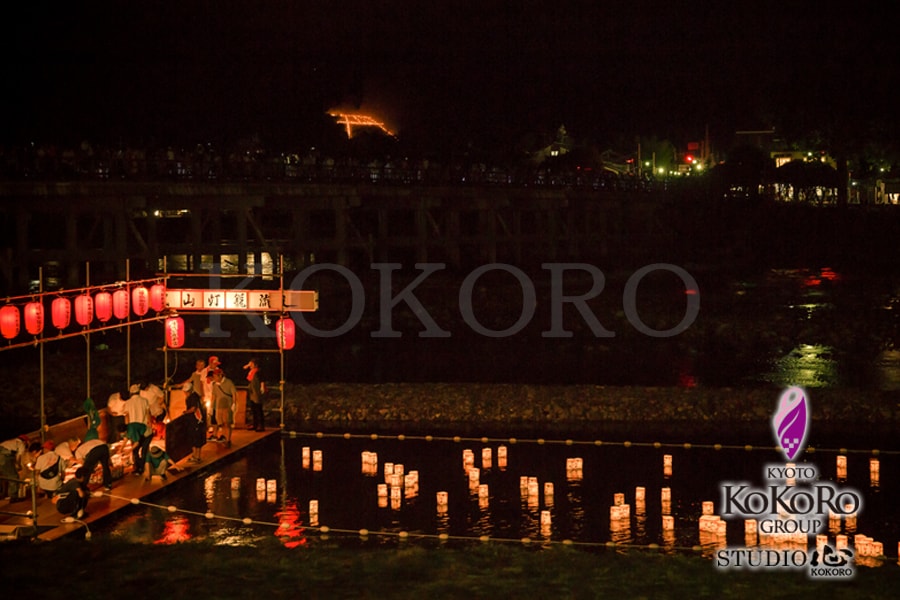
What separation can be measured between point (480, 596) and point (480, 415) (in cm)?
1195

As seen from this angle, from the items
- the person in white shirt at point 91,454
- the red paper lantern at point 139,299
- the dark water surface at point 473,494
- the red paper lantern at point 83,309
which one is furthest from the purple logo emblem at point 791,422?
the red paper lantern at point 83,309

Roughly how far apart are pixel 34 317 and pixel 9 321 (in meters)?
0.48

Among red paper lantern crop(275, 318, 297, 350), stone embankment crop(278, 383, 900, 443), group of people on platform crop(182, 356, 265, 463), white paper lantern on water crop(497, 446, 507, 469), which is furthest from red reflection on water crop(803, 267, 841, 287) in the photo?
group of people on platform crop(182, 356, 265, 463)

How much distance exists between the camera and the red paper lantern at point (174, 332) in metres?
21.5

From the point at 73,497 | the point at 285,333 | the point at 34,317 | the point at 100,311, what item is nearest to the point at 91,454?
the point at 73,497

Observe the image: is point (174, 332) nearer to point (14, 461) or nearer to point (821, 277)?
point (14, 461)

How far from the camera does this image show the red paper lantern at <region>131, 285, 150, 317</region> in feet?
67.2

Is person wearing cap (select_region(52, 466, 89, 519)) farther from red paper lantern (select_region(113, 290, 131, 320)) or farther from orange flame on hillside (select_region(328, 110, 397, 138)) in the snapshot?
orange flame on hillside (select_region(328, 110, 397, 138))

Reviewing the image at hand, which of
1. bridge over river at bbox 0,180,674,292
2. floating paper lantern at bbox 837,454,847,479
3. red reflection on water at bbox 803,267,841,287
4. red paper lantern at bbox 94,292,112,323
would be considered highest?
bridge over river at bbox 0,180,674,292

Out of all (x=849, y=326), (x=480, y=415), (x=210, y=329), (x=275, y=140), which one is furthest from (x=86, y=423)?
(x=275, y=140)

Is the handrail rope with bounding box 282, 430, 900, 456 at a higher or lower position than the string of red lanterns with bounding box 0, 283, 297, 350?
lower

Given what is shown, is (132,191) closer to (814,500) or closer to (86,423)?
(86,423)

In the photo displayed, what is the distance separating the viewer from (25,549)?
13078mm

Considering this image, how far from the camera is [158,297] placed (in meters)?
21.2
